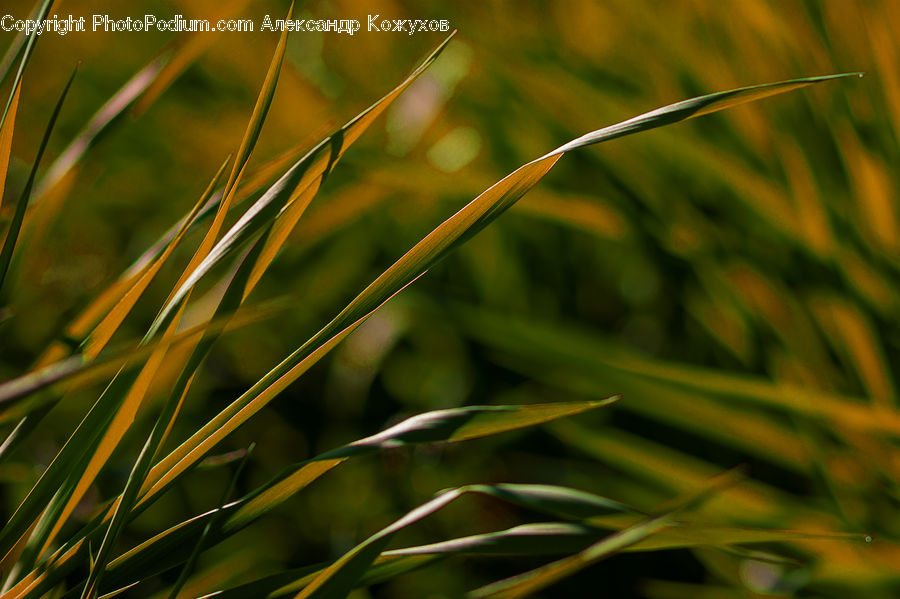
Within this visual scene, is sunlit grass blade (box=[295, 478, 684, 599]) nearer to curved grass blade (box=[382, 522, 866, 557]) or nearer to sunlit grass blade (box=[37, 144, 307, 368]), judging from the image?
curved grass blade (box=[382, 522, 866, 557])

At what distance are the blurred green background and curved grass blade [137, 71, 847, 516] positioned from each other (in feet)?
0.40

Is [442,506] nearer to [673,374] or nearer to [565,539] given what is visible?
[565,539]

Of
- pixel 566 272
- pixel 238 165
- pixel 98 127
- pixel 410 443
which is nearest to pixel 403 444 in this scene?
pixel 410 443

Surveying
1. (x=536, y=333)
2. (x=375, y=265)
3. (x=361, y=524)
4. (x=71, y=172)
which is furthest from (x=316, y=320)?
(x=71, y=172)

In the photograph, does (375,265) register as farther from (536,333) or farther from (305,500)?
(536,333)

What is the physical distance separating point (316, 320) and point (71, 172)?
0.49 m

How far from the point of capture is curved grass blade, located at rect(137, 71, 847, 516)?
0.75 ft

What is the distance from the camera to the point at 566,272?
810mm

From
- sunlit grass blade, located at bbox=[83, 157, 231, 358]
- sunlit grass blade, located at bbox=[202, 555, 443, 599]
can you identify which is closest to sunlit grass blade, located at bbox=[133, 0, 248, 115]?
sunlit grass blade, located at bbox=[83, 157, 231, 358]

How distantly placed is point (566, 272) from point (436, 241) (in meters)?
0.59

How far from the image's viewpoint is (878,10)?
0.51 meters

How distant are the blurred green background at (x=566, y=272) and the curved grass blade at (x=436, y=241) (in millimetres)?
123

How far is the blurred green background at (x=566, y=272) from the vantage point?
0.50 m

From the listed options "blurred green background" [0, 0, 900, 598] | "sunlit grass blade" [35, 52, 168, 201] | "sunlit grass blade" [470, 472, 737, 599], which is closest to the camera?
"sunlit grass blade" [470, 472, 737, 599]
